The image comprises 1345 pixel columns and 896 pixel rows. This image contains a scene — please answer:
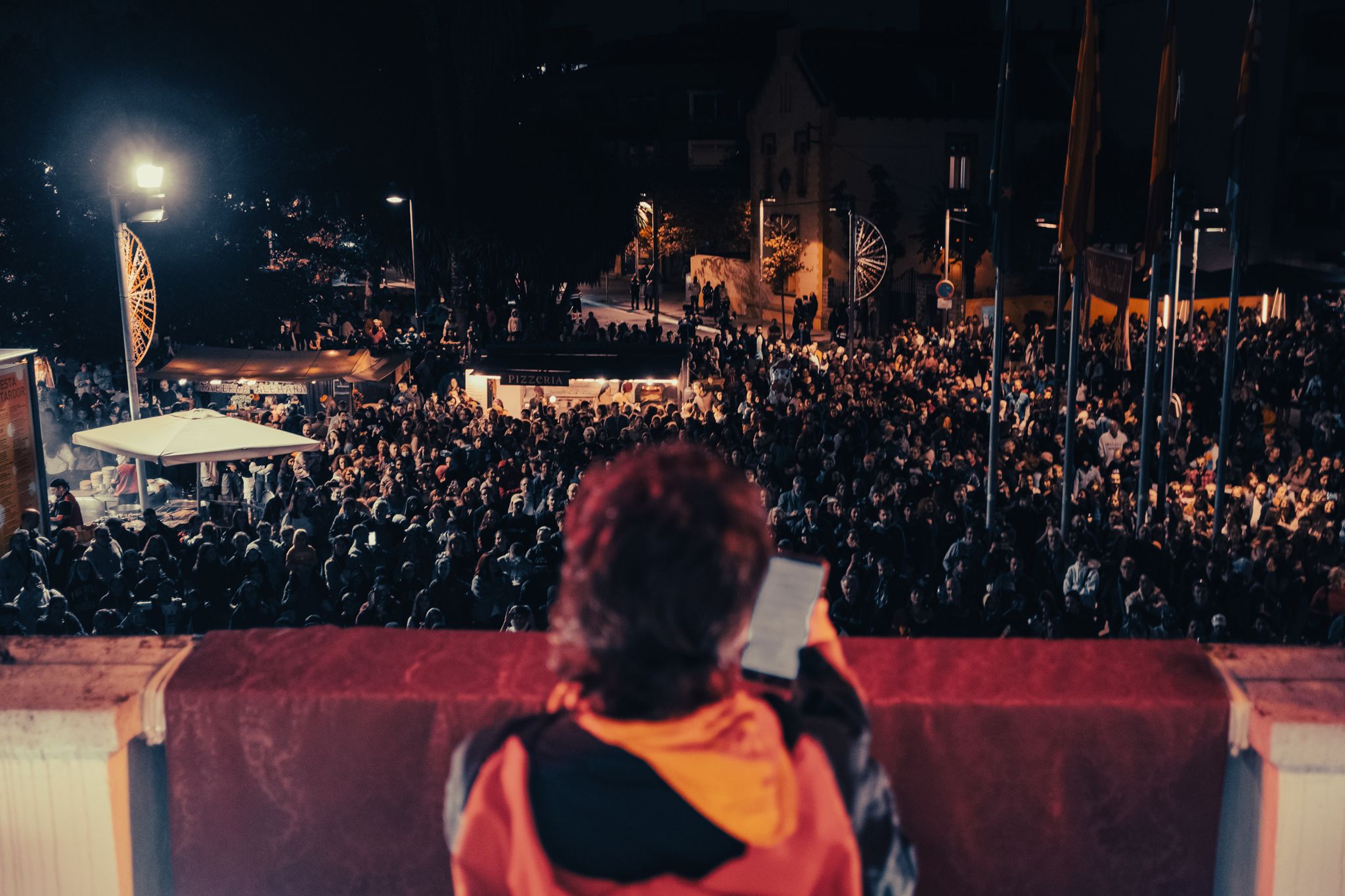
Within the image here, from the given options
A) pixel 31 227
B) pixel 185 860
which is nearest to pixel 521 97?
pixel 31 227

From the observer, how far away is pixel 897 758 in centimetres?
238

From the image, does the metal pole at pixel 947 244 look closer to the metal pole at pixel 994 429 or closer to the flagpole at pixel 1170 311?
the flagpole at pixel 1170 311

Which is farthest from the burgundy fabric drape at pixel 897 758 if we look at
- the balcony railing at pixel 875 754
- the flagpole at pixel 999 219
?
the flagpole at pixel 999 219

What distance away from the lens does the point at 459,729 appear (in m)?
2.39

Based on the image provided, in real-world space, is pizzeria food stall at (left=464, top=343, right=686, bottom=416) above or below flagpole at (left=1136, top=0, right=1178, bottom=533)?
below

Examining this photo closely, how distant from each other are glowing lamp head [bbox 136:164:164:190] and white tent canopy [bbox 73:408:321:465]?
2.45 metres

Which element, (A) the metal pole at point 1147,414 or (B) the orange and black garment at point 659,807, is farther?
(A) the metal pole at point 1147,414

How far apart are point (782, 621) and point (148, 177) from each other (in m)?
12.3

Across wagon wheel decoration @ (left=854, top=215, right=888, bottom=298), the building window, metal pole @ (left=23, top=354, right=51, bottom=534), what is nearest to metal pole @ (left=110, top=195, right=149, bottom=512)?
metal pole @ (left=23, top=354, right=51, bottom=534)

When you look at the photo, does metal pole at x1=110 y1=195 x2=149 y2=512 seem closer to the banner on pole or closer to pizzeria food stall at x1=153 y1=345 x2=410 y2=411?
pizzeria food stall at x1=153 y1=345 x2=410 y2=411

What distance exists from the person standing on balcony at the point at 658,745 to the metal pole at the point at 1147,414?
1215 centimetres

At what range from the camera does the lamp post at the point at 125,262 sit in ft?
41.2

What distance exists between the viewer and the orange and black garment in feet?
5.42

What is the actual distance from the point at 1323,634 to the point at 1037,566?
2567 millimetres
